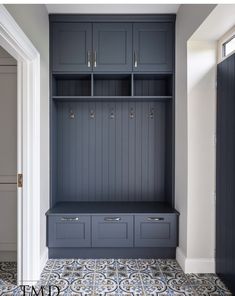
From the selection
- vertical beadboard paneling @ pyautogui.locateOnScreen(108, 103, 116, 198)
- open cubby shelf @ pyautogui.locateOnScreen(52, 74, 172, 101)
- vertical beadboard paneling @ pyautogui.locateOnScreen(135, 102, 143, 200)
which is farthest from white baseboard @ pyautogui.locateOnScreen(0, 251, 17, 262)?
open cubby shelf @ pyautogui.locateOnScreen(52, 74, 172, 101)

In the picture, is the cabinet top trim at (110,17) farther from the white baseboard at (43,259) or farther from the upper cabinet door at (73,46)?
the white baseboard at (43,259)

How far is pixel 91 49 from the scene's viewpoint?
9.35 ft

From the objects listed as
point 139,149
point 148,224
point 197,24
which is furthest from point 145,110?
point 148,224

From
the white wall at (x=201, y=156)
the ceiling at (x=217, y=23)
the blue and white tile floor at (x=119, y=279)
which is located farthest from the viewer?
the white wall at (x=201, y=156)

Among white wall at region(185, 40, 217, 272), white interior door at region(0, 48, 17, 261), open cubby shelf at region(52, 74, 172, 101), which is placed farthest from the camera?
open cubby shelf at region(52, 74, 172, 101)

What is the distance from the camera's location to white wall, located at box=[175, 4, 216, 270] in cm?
250

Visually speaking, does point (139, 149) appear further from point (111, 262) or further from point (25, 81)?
point (25, 81)

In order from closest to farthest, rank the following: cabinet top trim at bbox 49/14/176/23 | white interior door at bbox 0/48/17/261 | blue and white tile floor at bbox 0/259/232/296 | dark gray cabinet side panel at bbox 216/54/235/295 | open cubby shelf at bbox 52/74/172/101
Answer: dark gray cabinet side panel at bbox 216/54/235/295 < blue and white tile floor at bbox 0/259/232/296 < white interior door at bbox 0/48/17/261 < cabinet top trim at bbox 49/14/176/23 < open cubby shelf at bbox 52/74/172/101

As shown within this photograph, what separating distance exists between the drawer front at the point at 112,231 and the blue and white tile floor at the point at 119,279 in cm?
19

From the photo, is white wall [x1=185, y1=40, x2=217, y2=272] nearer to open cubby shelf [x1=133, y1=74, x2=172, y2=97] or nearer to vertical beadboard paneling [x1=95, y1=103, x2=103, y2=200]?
open cubby shelf [x1=133, y1=74, x2=172, y2=97]

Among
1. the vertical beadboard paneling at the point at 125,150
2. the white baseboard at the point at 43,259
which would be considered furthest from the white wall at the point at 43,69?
the vertical beadboard paneling at the point at 125,150

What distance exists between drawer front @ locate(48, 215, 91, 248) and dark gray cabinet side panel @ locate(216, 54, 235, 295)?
1.33 meters

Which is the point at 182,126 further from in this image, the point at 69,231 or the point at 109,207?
the point at 69,231

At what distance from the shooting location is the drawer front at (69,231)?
2.71 meters
